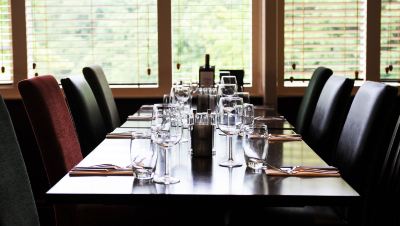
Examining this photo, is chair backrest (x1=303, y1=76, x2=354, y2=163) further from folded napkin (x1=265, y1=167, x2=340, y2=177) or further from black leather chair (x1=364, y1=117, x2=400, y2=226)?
folded napkin (x1=265, y1=167, x2=340, y2=177)

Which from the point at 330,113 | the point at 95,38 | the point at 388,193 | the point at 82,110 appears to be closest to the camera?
the point at 388,193

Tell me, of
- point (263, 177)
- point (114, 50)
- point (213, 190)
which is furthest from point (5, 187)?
point (114, 50)

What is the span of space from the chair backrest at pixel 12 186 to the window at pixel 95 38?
10.1 feet

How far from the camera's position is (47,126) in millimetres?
2162

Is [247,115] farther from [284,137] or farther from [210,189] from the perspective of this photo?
[210,189]

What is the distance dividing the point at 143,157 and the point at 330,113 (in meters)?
1.40

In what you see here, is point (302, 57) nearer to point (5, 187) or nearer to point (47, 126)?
point (47, 126)

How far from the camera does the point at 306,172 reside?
1.71 meters

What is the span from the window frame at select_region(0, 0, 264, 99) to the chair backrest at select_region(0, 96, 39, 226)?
302cm

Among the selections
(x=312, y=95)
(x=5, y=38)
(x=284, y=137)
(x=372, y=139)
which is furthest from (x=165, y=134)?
(x=5, y=38)

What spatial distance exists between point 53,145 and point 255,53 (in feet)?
8.26

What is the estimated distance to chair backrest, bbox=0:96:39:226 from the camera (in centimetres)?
120

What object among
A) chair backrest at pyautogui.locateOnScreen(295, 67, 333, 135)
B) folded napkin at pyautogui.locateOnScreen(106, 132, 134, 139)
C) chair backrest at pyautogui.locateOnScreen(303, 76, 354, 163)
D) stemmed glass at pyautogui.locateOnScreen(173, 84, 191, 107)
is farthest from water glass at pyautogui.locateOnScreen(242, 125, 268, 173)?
chair backrest at pyautogui.locateOnScreen(295, 67, 333, 135)

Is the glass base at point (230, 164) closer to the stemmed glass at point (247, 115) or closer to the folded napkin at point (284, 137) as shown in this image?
the stemmed glass at point (247, 115)
